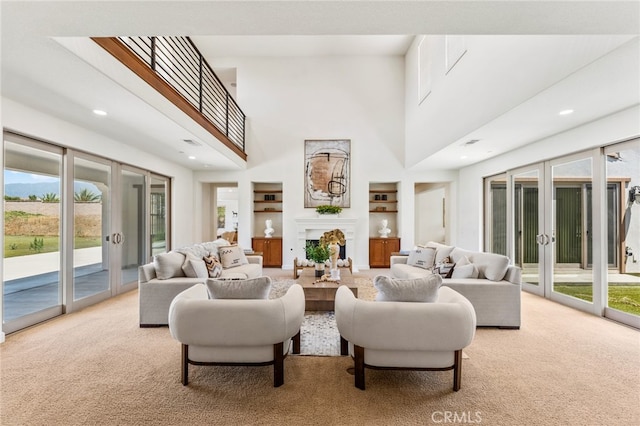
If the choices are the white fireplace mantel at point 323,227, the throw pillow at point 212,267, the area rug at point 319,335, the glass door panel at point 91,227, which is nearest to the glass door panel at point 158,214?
the glass door panel at point 91,227

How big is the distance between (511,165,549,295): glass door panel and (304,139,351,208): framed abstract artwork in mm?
3814

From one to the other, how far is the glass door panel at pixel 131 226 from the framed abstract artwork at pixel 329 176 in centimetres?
382

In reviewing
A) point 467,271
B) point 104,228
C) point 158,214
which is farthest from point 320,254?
point 158,214

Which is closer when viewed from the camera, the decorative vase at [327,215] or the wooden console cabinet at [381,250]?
the decorative vase at [327,215]

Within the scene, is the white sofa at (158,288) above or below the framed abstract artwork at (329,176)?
below

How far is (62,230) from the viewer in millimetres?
4277

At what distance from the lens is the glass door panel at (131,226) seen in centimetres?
550

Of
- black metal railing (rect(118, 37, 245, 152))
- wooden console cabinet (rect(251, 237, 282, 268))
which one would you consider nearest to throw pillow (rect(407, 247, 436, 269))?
wooden console cabinet (rect(251, 237, 282, 268))

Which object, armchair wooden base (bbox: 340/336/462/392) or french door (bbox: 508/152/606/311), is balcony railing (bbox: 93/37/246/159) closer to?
armchair wooden base (bbox: 340/336/462/392)

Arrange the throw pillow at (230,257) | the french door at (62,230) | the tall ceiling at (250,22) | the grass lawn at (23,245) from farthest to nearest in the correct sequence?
the throw pillow at (230,257), the french door at (62,230), the grass lawn at (23,245), the tall ceiling at (250,22)

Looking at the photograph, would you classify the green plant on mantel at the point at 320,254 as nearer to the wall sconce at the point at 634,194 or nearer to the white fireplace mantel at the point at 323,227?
the white fireplace mantel at the point at 323,227

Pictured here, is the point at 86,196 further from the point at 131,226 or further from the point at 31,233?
the point at 131,226

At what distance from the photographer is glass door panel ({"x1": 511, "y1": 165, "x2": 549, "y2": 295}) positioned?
17.3 ft

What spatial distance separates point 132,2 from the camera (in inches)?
69.4
